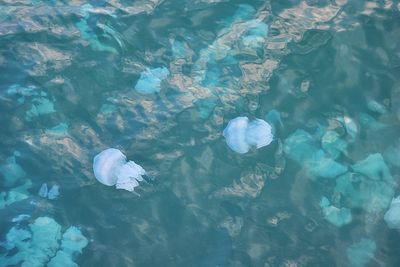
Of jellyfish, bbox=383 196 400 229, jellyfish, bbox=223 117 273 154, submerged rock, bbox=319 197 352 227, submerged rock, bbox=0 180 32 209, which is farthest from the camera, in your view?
submerged rock, bbox=0 180 32 209

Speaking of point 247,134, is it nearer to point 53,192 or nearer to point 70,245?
point 53,192

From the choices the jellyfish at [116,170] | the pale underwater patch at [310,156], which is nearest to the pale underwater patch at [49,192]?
the jellyfish at [116,170]

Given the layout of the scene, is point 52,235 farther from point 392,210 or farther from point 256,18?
point 392,210

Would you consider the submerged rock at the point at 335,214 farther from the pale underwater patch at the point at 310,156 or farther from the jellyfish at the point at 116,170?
the jellyfish at the point at 116,170

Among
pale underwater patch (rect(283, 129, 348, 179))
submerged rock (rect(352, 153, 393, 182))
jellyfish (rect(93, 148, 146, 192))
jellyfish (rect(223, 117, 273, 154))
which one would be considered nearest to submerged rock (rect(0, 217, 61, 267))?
jellyfish (rect(93, 148, 146, 192))

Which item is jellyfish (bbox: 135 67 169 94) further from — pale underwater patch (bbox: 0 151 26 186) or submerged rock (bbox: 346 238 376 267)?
submerged rock (bbox: 346 238 376 267)

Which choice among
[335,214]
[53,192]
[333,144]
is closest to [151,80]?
[53,192]

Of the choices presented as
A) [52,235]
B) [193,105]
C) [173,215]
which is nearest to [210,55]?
[193,105]
